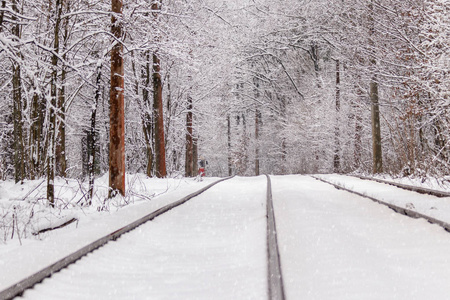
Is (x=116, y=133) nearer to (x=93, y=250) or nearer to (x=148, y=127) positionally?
(x=93, y=250)

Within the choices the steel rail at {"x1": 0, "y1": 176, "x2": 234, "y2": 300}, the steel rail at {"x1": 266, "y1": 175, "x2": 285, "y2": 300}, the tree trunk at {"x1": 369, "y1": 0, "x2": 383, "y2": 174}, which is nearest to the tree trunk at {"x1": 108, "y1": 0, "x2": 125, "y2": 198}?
the steel rail at {"x1": 0, "y1": 176, "x2": 234, "y2": 300}

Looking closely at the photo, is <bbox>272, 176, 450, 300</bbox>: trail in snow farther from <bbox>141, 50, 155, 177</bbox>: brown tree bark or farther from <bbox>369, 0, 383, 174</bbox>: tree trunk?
<bbox>141, 50, 155, 177</bbox>: brown tree bark

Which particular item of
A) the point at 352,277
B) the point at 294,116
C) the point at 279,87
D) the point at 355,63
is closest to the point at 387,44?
the point at 355,63

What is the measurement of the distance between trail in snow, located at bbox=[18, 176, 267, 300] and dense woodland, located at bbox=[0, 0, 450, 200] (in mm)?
3834

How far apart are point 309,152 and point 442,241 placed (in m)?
26.6

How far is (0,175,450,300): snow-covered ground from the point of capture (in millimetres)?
3094

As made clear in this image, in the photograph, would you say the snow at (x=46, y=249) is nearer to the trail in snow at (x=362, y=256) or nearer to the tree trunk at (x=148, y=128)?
the trail in snow at (x=362, y=256)

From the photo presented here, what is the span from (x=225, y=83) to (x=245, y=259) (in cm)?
2767

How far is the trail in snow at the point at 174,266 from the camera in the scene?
3121 mm

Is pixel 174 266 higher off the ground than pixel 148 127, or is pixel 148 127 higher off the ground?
pixel 148 127

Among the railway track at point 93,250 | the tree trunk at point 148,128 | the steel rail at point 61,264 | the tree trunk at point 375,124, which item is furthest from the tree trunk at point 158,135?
the railway track at point 93,250

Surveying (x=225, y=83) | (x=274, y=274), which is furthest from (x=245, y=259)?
(x=225, y=83)

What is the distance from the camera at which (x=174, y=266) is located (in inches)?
152

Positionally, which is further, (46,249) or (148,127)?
(148,127)
